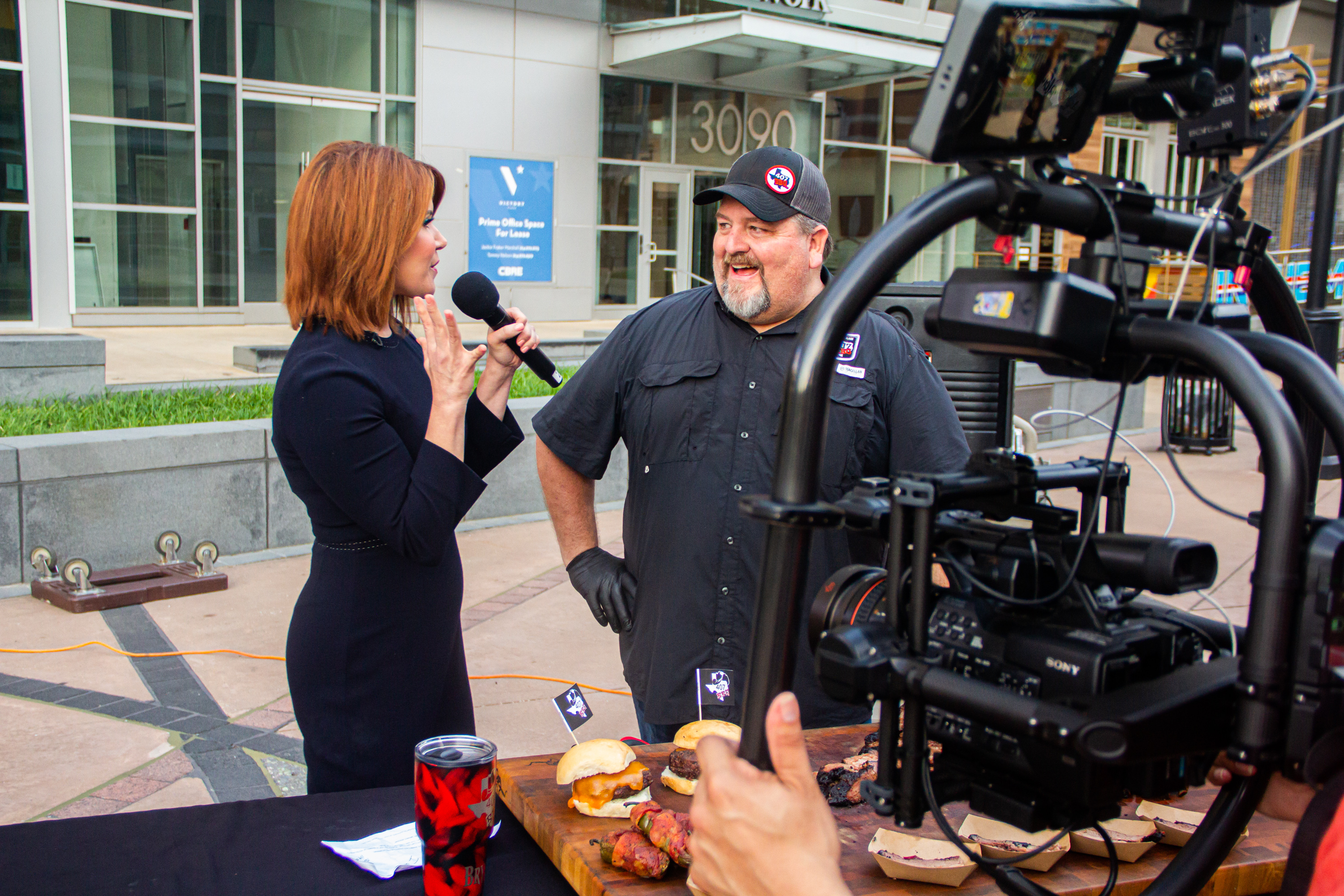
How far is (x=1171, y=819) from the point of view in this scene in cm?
187

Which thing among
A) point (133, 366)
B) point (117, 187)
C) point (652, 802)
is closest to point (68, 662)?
point (652, 802)

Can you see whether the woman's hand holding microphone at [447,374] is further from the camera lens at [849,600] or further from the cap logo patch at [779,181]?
the camera lens at [849,600]

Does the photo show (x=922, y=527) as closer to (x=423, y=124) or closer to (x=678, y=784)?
(x=678, y=784)

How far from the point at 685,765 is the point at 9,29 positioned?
513 inches

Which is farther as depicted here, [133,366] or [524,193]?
[524,193]

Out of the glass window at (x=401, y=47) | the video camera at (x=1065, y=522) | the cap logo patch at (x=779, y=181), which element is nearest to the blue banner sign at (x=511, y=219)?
the glass window at (x=401, y=47)

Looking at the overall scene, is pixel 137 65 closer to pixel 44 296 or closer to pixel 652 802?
pixel 44 296

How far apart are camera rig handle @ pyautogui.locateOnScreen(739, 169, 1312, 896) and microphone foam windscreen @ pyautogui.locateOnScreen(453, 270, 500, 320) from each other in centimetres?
210

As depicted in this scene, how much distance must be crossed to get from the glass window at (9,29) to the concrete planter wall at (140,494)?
7.68 meters

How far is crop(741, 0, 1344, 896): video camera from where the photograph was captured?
0.97 meters

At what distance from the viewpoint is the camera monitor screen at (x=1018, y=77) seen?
101 centimetres

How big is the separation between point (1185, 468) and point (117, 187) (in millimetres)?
11852

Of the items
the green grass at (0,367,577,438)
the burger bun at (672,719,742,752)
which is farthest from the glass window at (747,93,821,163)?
the burger bun at (672,719,742,752)

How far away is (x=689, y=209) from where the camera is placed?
1750 centimetres
